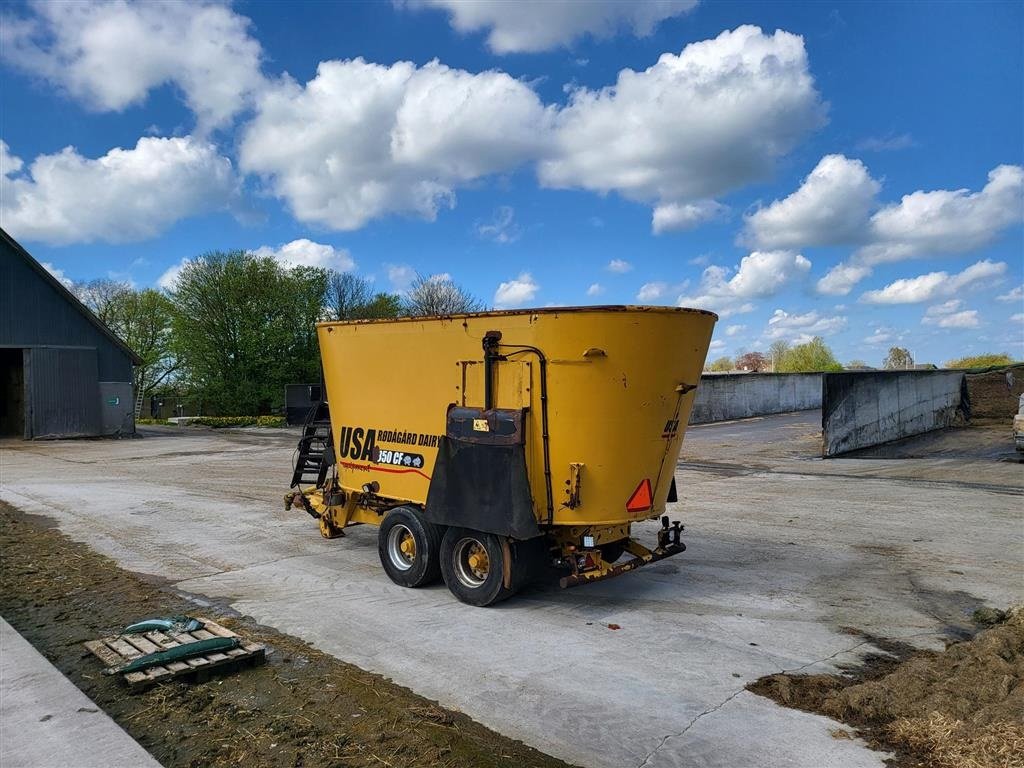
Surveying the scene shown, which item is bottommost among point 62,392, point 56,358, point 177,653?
point 177,653

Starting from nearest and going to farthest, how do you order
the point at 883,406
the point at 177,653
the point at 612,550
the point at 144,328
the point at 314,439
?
the point at 177,653 → the point at 612,550 → the point at 314,439 → the point at 883,406 → the point at 144,328

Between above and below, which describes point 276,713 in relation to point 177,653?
below

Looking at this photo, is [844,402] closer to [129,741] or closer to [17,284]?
[129,741]

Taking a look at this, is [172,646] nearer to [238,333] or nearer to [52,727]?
[52,727]

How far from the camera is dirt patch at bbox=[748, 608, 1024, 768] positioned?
149 inches

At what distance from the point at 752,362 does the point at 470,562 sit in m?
67.7

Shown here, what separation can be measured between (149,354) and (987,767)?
57.8 meters

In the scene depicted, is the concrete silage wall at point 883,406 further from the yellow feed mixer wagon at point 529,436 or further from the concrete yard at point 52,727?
the concrete yard at point 52,727

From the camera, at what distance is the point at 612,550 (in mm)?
7035

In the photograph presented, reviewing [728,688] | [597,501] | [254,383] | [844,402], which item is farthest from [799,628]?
[254,383]

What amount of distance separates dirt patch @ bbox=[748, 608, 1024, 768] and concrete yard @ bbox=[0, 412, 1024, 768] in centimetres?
19

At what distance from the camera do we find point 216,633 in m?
5.50

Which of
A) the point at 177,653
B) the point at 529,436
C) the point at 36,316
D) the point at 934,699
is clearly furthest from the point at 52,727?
the point at 36,316

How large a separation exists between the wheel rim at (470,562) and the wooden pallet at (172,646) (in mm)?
1943
